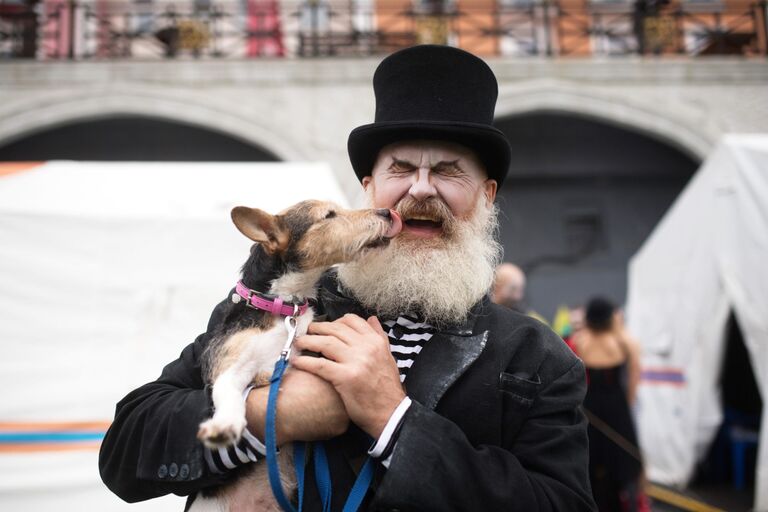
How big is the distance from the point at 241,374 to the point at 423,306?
0.63 m

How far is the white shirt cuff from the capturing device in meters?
1.48

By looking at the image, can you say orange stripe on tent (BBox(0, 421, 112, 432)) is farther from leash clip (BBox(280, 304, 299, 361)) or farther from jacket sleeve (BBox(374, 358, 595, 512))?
jacket sleeve (BBox(374, 358, 595, 512))

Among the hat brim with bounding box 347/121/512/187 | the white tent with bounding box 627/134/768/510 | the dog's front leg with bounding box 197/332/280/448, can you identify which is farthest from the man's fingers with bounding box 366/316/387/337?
the white tent with bounding box 627/134/768/510

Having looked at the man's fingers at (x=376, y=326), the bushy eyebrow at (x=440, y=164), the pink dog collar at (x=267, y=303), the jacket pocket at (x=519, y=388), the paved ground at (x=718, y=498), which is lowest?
the paved ground at (x=718, y=498)

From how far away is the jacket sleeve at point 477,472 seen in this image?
1.43 m

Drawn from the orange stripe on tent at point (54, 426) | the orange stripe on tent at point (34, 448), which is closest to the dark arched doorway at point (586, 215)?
the orange stripe on tent at point (54, 426)

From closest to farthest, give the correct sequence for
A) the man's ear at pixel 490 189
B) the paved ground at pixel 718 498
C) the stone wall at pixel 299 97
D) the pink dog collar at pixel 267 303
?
the pink dog collar at pixel 267 303, the man's ear at pixel 490 189, the paved ground at pixel 718 498, the stone wall at pixel 299 97

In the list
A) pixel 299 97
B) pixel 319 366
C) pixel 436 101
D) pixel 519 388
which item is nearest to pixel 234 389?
pixel 319 366

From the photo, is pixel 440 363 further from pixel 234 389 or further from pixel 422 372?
pixel 234 389

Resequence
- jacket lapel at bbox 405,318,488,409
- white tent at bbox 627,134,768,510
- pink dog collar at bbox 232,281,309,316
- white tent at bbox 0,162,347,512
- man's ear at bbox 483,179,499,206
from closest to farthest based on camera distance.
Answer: jacket lapel at bbox 405,318,488,409 < pink dog collar at bbox 232,281,309,316 < man's ear at bbox 483,179,499,206 < white tent at bbox 0,162,347,512 < white tent at bbox 627,134,768,510

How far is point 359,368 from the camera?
1.52 metres

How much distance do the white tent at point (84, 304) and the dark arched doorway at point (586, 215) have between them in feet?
33.1

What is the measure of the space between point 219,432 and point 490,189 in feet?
4.22

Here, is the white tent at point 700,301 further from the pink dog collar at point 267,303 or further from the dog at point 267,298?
the pink dog collar at point 267,303
